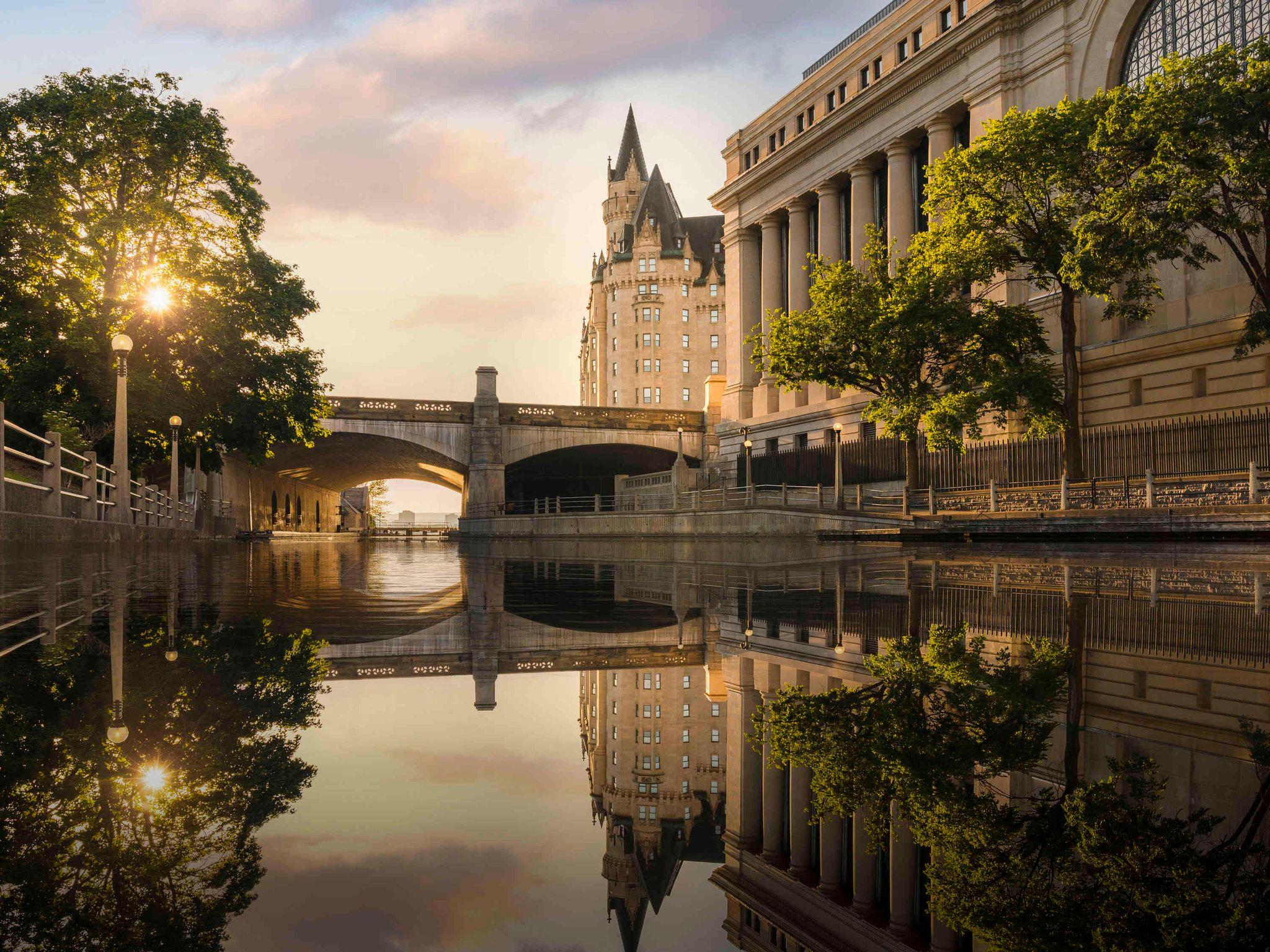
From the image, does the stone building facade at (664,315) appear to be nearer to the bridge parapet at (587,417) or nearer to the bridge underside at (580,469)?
the bridge underside at (580,469)

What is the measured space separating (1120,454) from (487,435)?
37599 mm

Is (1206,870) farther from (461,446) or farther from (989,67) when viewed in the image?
(461,446)

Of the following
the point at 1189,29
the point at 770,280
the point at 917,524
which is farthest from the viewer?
the point at 770,280

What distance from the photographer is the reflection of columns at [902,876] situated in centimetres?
165

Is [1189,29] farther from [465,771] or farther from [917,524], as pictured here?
[465,771]

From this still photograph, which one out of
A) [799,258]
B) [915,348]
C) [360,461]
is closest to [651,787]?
[915,348]

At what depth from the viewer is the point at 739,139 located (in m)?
61.1

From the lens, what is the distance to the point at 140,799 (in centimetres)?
187

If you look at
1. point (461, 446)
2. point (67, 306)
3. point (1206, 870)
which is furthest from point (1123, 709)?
point (461, 446)

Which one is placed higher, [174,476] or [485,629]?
[174,476]

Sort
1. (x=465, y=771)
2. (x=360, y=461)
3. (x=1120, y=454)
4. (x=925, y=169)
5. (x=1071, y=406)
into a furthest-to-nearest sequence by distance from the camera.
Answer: (x=360, y=461), (x=1120, y=454), (x=1071, y=406), (x=925, y=169), (x=465, y=771)

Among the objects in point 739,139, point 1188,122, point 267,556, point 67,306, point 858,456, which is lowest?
point 267,556

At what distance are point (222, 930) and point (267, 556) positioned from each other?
20315 mm

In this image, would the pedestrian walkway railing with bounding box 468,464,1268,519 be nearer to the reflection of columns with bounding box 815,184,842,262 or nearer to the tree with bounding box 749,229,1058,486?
the tree with bounding box 749,229,1058,486
